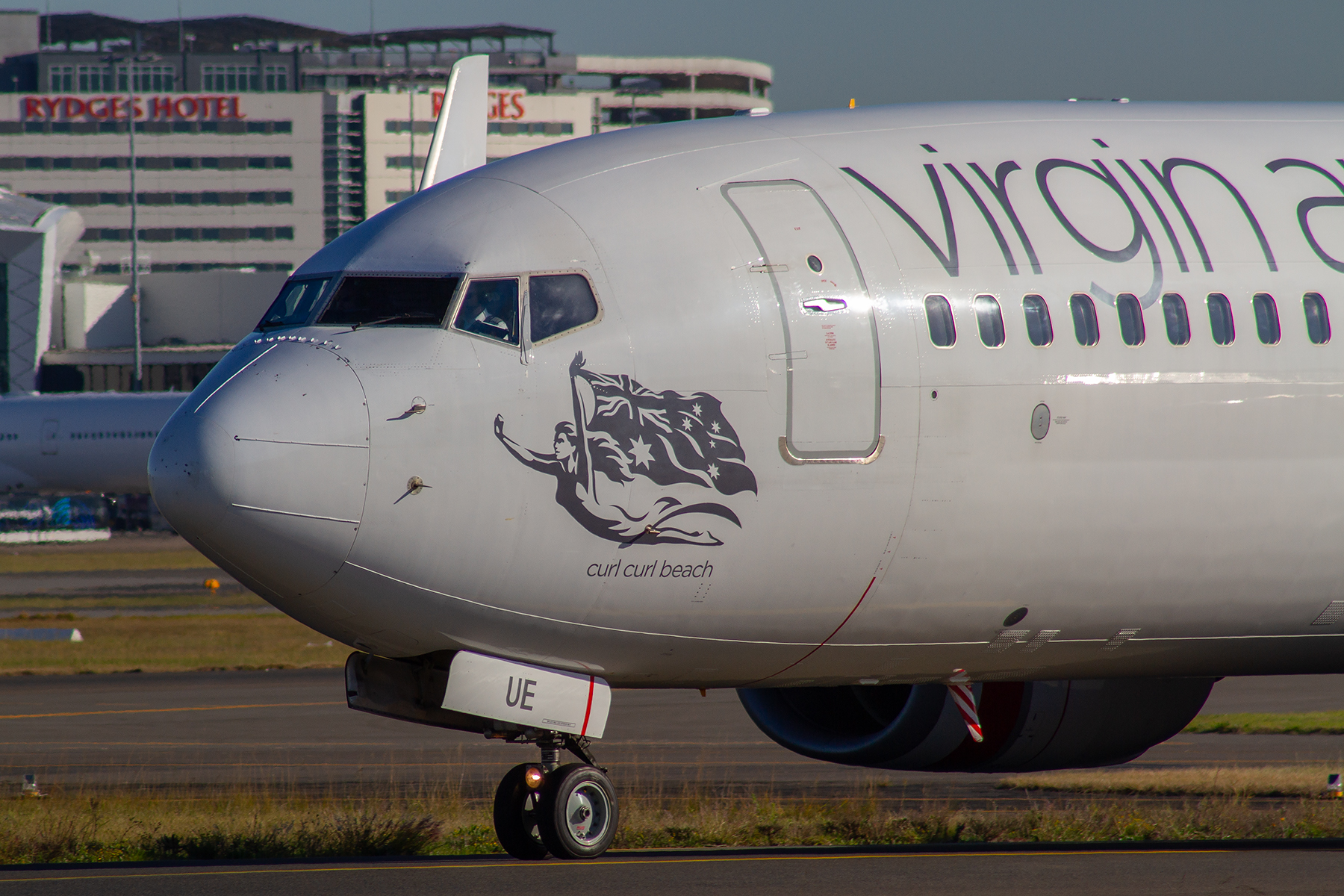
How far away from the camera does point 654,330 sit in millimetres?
11570

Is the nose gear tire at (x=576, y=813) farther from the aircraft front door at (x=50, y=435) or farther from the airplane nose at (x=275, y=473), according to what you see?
the aircraft front door at (x=50, y=435)

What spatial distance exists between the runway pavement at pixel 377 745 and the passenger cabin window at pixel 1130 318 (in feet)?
30.1

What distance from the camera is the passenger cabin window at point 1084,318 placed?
1266 centimetres

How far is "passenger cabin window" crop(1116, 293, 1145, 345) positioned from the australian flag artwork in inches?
130

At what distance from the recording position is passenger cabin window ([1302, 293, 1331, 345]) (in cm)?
1332

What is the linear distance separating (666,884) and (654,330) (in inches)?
158

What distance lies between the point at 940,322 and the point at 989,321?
1.38 feet

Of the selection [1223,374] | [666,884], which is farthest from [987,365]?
[666,884]

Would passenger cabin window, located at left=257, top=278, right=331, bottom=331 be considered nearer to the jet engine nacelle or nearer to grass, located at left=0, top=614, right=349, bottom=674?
the jet engine nacelle

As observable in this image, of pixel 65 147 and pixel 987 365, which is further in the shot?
pixel 65 147

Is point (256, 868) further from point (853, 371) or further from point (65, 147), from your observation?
point (65, 147)

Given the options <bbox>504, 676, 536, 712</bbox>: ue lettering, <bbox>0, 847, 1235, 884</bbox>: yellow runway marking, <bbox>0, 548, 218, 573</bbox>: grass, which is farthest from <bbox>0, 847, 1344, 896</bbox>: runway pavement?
<bbox>0, 548, 218, 573</bbox>: grass

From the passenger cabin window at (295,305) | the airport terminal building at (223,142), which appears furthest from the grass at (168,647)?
the airport terminal building at (223,142)

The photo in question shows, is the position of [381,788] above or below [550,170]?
below
